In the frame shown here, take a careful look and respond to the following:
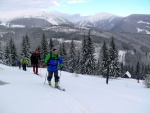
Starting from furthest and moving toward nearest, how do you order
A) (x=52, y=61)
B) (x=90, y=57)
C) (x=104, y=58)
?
1. (x=90, y=57)
2. (x=104, y=58)
3. (x=52, y=61)

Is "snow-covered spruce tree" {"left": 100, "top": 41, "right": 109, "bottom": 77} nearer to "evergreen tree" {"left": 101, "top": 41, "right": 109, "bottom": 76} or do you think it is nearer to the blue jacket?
"evergreen tree" {"left": 101, "top": 41, "right": 109, "bottom": 76}

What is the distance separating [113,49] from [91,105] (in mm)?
43622

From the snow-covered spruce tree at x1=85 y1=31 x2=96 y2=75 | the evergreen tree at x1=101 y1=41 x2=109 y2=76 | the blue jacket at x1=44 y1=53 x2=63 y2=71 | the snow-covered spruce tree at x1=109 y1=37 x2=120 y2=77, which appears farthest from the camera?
the snow-covered spruce tree at x1=85 y1=31 x2=96 y2=75

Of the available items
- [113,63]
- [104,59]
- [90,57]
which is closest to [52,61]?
[90,57]

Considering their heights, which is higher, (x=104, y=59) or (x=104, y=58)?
(x=104, y=58)

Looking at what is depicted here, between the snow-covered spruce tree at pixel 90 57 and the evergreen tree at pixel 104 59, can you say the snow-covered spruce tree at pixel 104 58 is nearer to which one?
the evergreen tree at pixel 104 59

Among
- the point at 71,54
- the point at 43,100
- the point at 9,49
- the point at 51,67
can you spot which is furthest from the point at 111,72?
the point at 43,100

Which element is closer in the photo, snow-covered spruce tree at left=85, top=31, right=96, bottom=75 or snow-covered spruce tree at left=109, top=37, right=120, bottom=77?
snow-covered spruce tree at left=109, top=37, right=120, bottom=77

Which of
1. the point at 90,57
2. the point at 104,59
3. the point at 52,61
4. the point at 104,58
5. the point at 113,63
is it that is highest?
the point at 52,61

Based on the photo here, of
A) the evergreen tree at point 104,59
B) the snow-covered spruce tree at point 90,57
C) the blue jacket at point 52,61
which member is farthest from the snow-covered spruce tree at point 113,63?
the blue jacket at point 52,61

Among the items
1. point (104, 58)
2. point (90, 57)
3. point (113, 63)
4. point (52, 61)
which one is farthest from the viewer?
point (113, 63)

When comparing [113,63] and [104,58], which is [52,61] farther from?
[113,63]

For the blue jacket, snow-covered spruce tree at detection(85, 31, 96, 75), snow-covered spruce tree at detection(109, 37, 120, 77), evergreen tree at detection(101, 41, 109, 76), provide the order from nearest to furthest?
the blue jacket < snow-covered spruce tree at detection(109, 37, 120, 77) < evergreen tree at detection(101, 41, 109, 76) < snow-covered spruce tree at detection(85, 31, 96, 75)

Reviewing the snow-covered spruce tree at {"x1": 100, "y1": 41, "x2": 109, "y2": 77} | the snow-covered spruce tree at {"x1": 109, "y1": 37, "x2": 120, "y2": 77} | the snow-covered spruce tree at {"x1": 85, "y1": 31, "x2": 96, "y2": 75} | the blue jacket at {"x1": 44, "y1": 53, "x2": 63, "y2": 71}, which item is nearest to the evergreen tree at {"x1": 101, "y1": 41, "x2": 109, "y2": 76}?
the snow-covered spruce tree at {"x1": 100, "y1": 41, "x2": 109, "y2": 77}
